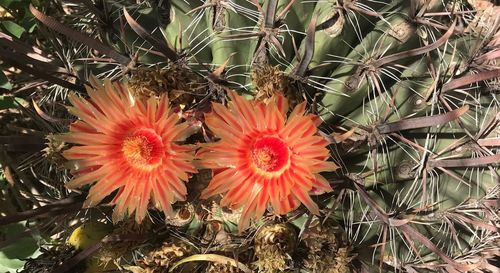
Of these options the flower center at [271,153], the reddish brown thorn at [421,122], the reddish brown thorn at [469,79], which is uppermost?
the reddish brown thorn at [469,79]

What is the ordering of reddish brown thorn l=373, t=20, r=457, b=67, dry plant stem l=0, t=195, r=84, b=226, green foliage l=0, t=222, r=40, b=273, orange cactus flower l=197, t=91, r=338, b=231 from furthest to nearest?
1. green foliage l=0, t=222, r=40, b=273
2. dry plant stem l=0, t=195, r=84, b=226
3. reddish brown thorn l=373, t=20, r=457, b=67
4. orange cactus flower l=197, t=91, r=338, b=231

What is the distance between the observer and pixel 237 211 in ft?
6.06

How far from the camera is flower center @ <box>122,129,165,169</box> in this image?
5.18ft

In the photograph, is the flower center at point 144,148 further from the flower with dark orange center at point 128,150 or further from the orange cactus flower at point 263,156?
the orange cactus flower at point 263,156

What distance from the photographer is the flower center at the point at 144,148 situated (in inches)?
62.2

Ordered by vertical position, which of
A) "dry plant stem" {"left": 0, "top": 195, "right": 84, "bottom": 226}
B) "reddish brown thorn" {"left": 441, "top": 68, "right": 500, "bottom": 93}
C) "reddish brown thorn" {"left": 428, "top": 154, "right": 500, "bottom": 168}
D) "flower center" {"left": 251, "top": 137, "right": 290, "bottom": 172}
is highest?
"reddish brown thorn" {"left": 441, "top": 68, "right": 500, "bottom": 93}

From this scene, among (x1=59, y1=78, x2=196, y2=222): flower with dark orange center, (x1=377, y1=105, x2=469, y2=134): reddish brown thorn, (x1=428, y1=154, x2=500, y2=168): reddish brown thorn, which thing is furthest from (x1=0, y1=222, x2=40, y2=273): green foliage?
(x1=428, y1=154, x2=500, y2=168): reddish brown thorn

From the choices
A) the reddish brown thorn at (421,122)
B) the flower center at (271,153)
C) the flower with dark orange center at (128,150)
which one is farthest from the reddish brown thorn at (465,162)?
the flower with dark orange center at (128,150)

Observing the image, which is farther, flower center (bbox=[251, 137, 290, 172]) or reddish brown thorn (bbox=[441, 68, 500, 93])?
reddish brown thorn (bbox=[441, 68, 500, 93])

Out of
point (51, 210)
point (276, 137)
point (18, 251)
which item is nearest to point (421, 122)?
point (276, 137)

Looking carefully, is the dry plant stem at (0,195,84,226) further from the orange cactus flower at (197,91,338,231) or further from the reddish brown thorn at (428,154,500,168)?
the reddish brown thorn at (428,154,500,168)

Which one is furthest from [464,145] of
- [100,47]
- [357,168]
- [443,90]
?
[100,47]

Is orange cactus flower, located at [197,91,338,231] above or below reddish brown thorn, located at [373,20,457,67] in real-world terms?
below

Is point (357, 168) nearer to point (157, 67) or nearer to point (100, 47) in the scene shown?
point (157, 67)
